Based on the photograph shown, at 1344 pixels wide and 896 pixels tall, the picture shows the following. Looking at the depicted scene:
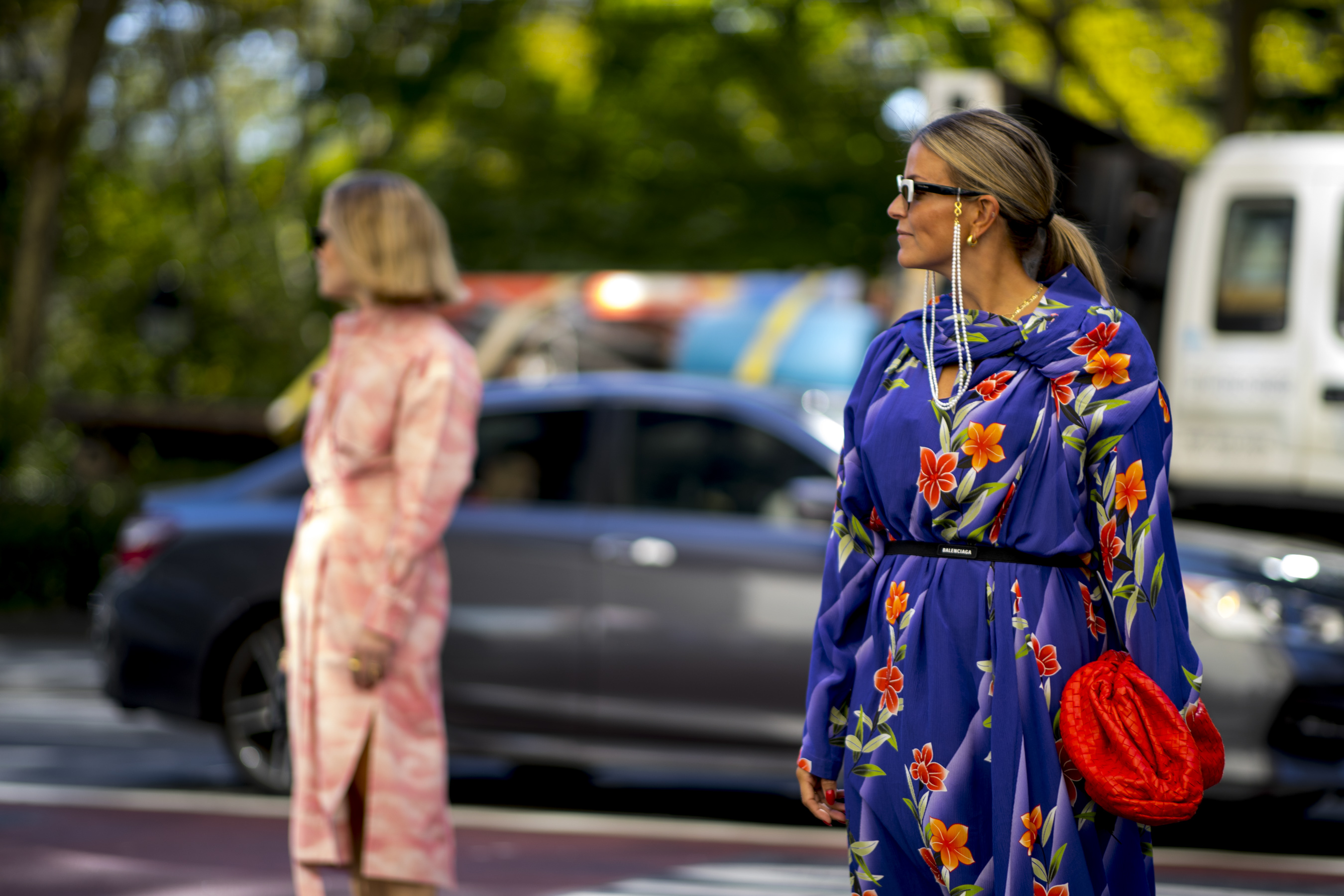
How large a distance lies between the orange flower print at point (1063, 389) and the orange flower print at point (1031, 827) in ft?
1.87

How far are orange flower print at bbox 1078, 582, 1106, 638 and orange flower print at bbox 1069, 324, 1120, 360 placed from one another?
0.33m

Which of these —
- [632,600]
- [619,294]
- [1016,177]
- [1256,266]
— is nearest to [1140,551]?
[1016,177]

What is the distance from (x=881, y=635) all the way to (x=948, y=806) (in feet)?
0.89

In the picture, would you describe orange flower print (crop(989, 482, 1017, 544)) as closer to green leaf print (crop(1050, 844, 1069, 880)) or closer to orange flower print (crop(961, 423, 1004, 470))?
orange flower print (crop(961, 423, 1004, 470))

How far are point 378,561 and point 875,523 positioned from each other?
1.48 m

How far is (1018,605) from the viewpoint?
7.67ft

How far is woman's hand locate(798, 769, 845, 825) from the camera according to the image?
2.57 metres

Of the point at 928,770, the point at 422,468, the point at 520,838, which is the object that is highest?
the point at 422,468

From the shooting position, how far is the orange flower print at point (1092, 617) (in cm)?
236

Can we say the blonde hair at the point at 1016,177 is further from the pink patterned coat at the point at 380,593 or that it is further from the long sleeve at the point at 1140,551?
the pink patterned coat at the point at 380,593

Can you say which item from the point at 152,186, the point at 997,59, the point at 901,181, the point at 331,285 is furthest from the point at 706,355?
the point at 152,186

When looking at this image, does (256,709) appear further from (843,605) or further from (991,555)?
(991,555)

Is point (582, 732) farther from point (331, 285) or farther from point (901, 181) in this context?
point (901, 181)

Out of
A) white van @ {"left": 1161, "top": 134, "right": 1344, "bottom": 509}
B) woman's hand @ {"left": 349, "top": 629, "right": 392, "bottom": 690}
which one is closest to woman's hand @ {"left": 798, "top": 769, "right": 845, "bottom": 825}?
woman's hand @ {"left": 349, "top": 629, "right": 392, "bottom": 690}
